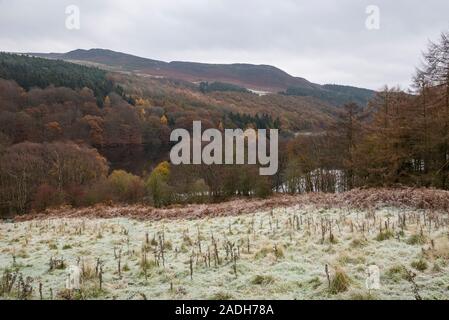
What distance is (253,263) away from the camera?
7.60 metres

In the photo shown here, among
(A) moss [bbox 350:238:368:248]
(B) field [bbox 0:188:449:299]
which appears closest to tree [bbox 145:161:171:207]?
(B) field [bbox 0:188:449:299]

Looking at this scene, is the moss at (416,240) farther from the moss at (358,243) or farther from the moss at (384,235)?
the moss at (358,243)

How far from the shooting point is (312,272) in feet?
22.5

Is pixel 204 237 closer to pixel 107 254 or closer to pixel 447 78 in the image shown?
pixel 107 254

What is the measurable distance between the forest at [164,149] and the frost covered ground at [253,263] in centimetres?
942

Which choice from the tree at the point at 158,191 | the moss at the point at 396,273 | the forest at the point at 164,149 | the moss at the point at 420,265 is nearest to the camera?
the moss at the point at 396,273

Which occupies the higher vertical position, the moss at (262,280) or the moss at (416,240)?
the moss at (416,240)

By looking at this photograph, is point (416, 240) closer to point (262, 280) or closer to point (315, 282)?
point (315, 282)

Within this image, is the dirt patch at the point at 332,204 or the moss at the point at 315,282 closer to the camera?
the moss at the point at 315,282

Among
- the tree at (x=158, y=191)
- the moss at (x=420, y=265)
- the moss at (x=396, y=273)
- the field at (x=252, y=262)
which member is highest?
the moss at (x=420, y=265)

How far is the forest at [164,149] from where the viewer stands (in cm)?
2747

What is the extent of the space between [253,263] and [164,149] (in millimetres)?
118787

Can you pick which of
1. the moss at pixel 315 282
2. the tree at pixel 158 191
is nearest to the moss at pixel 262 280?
the moss at pixel 315 282

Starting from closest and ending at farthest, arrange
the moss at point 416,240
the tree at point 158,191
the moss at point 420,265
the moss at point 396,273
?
the moss at point 396,273, the moss at point 420,265, the moss at point 416,240, the tree at point 158,191
